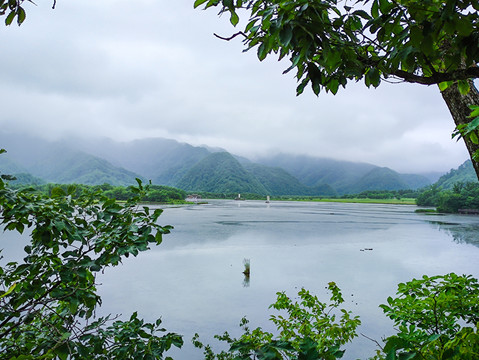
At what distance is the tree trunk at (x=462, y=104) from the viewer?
5.47 feet

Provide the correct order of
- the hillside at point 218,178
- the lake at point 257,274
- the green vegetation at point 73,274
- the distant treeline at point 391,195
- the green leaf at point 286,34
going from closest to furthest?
the green leaf at point 286,34, the green vegetation at point 73,274, the lake at point 257,274, the distant treeline at point 391,195, the hillside at point 218,178

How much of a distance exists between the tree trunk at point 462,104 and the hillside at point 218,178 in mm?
78606

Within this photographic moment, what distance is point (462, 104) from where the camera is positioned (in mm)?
1700

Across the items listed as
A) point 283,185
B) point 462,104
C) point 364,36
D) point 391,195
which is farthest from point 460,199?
point 283,185

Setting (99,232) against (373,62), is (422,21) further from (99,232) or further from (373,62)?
(99,232)

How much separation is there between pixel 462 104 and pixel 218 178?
86.3 meters

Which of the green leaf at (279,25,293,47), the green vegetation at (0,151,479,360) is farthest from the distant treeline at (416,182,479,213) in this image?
the green leaf at (279,25,293,47)

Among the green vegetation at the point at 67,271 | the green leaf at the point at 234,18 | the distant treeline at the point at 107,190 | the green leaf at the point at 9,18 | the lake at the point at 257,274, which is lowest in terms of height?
the lake at the point at 257,274

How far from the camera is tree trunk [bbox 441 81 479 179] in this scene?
1666mm

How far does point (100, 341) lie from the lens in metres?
1.42

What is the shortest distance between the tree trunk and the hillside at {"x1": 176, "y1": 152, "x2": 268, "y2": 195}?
78606mm

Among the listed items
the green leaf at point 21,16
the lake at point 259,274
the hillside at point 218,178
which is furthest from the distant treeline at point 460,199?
the hillside at point 218,178

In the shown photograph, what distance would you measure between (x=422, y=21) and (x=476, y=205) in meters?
49.8

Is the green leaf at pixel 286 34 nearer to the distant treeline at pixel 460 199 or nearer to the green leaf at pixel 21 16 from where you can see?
the green leaf at pixel 21 16
